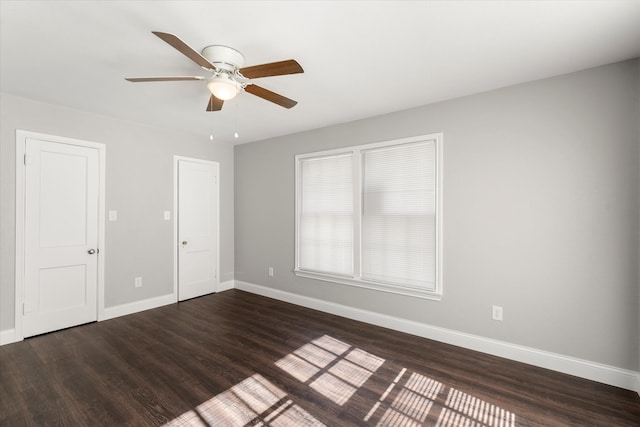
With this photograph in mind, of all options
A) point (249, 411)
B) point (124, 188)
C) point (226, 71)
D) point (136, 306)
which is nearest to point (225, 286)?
point (136, 306)

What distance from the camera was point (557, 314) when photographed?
8.38ft

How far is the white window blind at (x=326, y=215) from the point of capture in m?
3.89

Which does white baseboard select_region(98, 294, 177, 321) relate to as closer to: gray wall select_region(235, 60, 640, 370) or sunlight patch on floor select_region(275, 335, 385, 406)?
sunlight patch on floor select_region(275, 335, 385, 406)

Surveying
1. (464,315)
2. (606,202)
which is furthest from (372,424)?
(606,202)

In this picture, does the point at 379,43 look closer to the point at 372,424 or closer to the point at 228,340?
the point at 372,424

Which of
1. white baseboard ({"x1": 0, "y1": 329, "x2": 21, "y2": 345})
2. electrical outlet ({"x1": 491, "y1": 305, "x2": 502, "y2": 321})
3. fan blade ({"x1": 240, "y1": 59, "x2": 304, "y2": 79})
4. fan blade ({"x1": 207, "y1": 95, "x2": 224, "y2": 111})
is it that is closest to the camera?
fan blade ({"x1": 240, "y1": 59, "x2": 304, "y2": 79})

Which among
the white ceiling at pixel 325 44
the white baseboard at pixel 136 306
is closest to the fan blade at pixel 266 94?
the white ceiling at pixel 325 44

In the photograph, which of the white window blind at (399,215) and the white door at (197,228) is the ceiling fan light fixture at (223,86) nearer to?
the white window blind at (399,215)

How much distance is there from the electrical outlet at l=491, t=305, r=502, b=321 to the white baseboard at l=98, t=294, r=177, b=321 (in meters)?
4.10

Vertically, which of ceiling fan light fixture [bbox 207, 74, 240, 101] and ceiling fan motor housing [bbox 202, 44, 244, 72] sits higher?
ceiling fan motor housing [bbox 202, 44, 244, 72]

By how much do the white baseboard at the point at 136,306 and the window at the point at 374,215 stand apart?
191 centimetres

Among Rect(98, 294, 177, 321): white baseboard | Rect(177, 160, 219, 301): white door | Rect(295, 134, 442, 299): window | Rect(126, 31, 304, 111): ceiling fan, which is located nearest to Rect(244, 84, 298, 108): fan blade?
Rect(126, 31, 304, 111): ceiling fan

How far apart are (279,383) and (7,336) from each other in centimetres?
293

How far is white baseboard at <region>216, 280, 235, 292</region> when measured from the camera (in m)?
4.99
